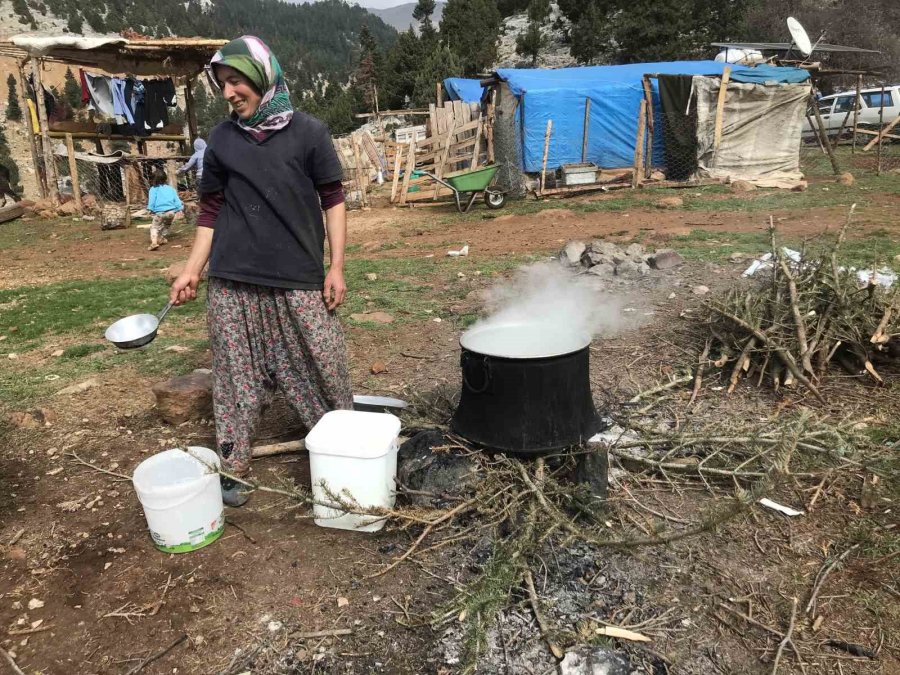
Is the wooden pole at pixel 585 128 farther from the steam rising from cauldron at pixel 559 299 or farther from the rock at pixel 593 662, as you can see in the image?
the rock at pixel 593 662

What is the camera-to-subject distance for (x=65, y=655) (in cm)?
189

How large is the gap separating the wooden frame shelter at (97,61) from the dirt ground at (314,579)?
38.1 ft

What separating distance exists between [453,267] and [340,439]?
4606 mm

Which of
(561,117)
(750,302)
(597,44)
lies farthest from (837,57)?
(750,302)

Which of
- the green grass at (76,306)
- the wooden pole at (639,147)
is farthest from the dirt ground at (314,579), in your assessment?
the wooden pole at (639,147)

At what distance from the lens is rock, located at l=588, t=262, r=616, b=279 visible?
5.66 m

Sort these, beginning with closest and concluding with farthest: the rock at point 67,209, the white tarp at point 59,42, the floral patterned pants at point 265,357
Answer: the floral patterned pants at point 265,357 → the white tarp at point 59,42 → the rock at point 67,209

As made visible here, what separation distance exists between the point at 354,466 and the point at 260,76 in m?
1.48

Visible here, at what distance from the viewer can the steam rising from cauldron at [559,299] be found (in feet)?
13.8

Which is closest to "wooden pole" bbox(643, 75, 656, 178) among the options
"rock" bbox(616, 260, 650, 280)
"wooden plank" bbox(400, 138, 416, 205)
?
"wooden plank" bbox(400, 138, 416, 205)

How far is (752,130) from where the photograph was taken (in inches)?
501

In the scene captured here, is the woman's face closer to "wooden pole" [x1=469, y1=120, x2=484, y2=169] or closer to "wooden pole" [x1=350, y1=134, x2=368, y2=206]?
"wooden pole" [x1=350, y1=134, x2=368, y2=206]

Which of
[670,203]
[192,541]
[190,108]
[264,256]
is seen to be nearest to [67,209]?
[190,108]

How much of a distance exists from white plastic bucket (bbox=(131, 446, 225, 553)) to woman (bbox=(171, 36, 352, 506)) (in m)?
0.22
